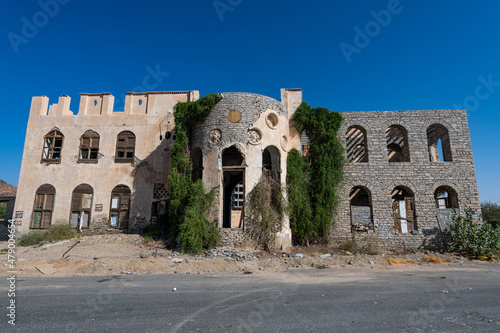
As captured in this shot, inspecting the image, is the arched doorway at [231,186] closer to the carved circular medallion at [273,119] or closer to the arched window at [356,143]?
the carved circular medallion at [273,119]

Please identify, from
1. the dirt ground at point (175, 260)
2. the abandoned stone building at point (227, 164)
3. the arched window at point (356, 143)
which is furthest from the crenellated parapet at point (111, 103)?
the arched window at point (356, 143)

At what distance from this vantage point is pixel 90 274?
29.3 ft

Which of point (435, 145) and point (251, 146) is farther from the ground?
point (435, 145)

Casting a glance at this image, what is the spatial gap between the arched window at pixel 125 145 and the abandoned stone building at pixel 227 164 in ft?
0.21

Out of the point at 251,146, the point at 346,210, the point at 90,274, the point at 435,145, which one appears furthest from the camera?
the point at 435,145

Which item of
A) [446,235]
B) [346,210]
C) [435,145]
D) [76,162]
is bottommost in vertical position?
[446,235]

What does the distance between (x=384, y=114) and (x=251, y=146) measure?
798cm

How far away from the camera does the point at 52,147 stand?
56.3ft

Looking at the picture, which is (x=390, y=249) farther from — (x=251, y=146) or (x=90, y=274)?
(x=90, y=274)

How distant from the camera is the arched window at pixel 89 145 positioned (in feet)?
56.0

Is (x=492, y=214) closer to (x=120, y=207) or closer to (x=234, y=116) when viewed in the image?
(x=234, y=116)

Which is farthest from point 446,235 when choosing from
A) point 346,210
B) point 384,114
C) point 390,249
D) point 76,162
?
point 76,162

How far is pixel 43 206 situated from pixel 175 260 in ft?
37.9

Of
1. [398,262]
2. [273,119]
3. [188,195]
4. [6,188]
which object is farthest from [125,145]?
[6,188]
